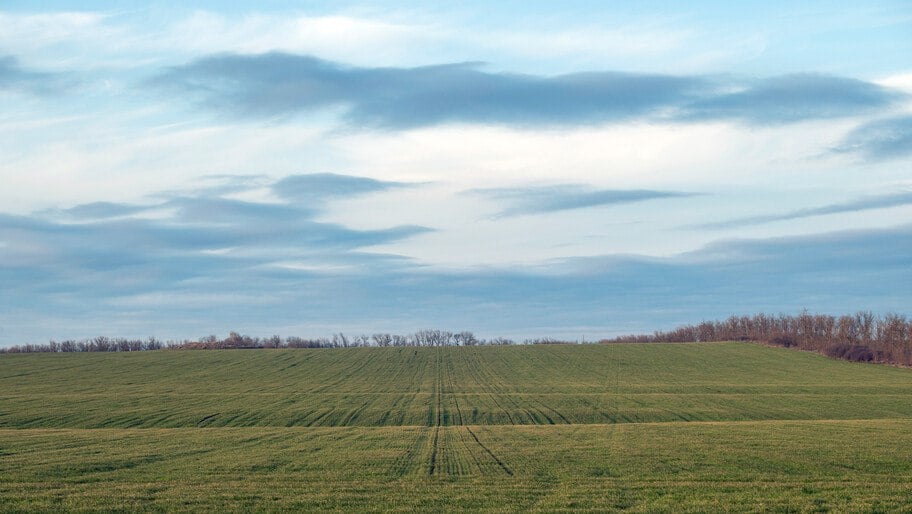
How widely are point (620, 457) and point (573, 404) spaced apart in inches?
1086

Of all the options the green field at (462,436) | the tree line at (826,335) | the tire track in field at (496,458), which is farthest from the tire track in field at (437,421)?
the tree line at (826,335)

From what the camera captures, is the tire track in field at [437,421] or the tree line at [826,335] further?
the tree line at [826,335]

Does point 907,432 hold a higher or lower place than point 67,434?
lower

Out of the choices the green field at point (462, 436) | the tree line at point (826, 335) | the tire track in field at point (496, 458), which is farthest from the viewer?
the tree line at point (826, 335)

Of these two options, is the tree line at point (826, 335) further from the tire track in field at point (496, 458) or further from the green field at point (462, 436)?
the tire track in field at point (496, 458)

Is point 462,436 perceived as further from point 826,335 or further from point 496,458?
point 826,335

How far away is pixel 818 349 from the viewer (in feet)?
340

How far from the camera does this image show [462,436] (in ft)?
137

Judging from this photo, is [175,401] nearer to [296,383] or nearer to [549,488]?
[296,383]

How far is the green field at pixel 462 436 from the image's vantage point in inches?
942

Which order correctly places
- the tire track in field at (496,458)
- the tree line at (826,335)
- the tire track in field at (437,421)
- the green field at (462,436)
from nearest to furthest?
the green field at (462,436) < the tire track in field at (496,458) < the tire track in field at (437,421) < the tree line at (826,335)

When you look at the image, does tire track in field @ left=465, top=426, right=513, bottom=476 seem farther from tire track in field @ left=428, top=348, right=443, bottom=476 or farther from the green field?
tire track in field @ left=428, top=348, right=443, bottom=476

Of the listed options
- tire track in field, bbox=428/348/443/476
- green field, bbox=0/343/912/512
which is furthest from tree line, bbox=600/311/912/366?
tire track in field, bbox=428/348/443/476

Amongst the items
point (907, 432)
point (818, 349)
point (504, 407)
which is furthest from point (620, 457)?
point (818, 349)
